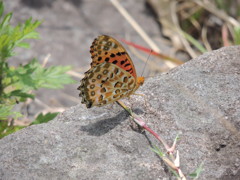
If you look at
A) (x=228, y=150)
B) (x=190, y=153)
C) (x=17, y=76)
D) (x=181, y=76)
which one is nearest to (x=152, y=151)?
(x=190, y=153)

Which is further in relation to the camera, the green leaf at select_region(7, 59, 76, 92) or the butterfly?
the green leaf at select_region(7, 59, 76, 92)

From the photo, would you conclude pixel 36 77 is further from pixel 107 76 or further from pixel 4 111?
pixel 107 76

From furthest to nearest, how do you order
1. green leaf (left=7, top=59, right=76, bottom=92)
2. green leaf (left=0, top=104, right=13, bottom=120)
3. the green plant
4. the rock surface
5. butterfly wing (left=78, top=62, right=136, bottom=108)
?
green leaf (left=7, top=59, right=76, bottom=92) < the green plant < green leaf (left=0, top=104, right=13, bottom=120) < butterfly wing (left=78, top=62, right=136, bottom=108) < the rock surface

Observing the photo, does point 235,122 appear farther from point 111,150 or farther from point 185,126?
point 111,150

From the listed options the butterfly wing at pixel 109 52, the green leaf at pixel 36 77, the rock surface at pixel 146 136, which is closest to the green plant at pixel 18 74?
the green leaf at pixel 36 77

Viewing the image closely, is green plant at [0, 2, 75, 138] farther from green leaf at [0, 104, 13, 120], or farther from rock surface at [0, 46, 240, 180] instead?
rock surface at [0, 46, 240, 180]

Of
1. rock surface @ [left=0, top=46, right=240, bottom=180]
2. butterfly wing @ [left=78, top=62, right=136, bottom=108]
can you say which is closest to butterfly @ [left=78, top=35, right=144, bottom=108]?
butterfly wing @ [left=78, top=62, right=136, bottom=108]

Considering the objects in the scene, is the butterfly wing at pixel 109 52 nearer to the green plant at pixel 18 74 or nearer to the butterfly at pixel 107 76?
the butterfly at pixel 107 76

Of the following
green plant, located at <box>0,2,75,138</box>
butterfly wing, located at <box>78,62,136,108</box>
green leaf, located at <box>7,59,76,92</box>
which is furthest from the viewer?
green leaf, located at <box>7,59,76,92</box>

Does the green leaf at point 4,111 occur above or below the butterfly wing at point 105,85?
above
